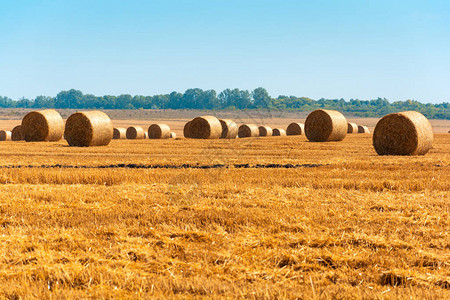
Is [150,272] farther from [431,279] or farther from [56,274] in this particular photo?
[431,279]

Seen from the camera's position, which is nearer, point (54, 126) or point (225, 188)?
point (225, 188)

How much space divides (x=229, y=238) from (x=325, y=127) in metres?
21.6

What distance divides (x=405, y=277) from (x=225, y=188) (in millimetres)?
5054

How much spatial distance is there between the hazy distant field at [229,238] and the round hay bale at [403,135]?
24.6 ft

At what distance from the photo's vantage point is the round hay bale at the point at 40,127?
26.6 m

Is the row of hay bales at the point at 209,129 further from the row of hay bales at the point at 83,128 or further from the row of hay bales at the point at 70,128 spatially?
the row of hay bales at the point at 83,128

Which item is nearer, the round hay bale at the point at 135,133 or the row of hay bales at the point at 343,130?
the row of hay bales at the point at 343,130

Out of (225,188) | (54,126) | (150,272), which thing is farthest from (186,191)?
(54,126)

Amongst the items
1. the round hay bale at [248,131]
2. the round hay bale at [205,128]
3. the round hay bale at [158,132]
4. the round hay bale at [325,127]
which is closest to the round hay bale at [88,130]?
the round hay bale at [205,128]

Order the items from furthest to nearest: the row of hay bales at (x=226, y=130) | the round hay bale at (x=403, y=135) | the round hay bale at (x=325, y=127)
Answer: the round hay bale at (x=325, y=127), the row of hay bales at (x=226, y=130), the round hay bale at (x=403, y=135)

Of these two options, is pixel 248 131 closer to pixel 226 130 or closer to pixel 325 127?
pixel 226 130

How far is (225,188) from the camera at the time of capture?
30.5 feet

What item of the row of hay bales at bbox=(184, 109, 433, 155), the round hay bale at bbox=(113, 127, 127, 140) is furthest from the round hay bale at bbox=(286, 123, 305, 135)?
the round hay bale at bbox=(113, 127, 127, 140)

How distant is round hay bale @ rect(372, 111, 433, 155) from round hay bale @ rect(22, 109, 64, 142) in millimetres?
17767
